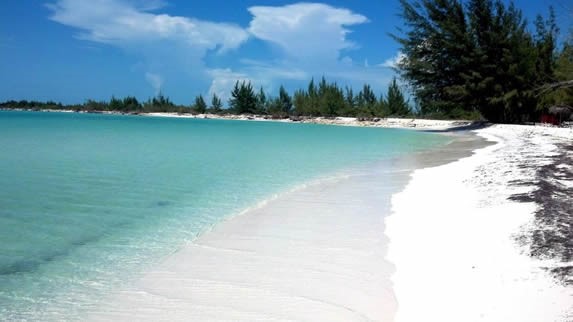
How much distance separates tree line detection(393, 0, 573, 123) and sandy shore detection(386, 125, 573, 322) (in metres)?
23.3

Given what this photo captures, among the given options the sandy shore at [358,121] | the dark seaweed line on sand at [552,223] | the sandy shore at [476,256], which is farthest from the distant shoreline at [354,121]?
the sandy shore at [476,256]

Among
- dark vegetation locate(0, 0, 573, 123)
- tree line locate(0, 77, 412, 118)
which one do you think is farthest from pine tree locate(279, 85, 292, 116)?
dark vegetation locate(0, 0, 573, 123)

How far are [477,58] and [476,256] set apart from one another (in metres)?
27.2

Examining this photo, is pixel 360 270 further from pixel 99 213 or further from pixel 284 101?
pixel 284 101

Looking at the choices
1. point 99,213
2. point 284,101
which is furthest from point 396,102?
point 99,213

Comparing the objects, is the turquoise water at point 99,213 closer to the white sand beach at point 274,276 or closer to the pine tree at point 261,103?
the white sand beach at point 274,276

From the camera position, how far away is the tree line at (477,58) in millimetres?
27141

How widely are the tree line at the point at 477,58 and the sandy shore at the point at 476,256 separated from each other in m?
23.3

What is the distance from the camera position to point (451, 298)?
2.83 metres

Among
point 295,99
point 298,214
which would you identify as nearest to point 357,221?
point 298,214

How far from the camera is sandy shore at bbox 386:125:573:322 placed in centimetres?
264

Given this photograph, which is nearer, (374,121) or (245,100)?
(374,121)

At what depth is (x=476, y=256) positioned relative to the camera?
3.51m

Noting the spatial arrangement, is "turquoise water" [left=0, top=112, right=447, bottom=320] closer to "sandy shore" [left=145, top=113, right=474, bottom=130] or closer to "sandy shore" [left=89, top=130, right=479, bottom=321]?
"sandy shore" [left=89, top=130, right=479, bottom=321]
